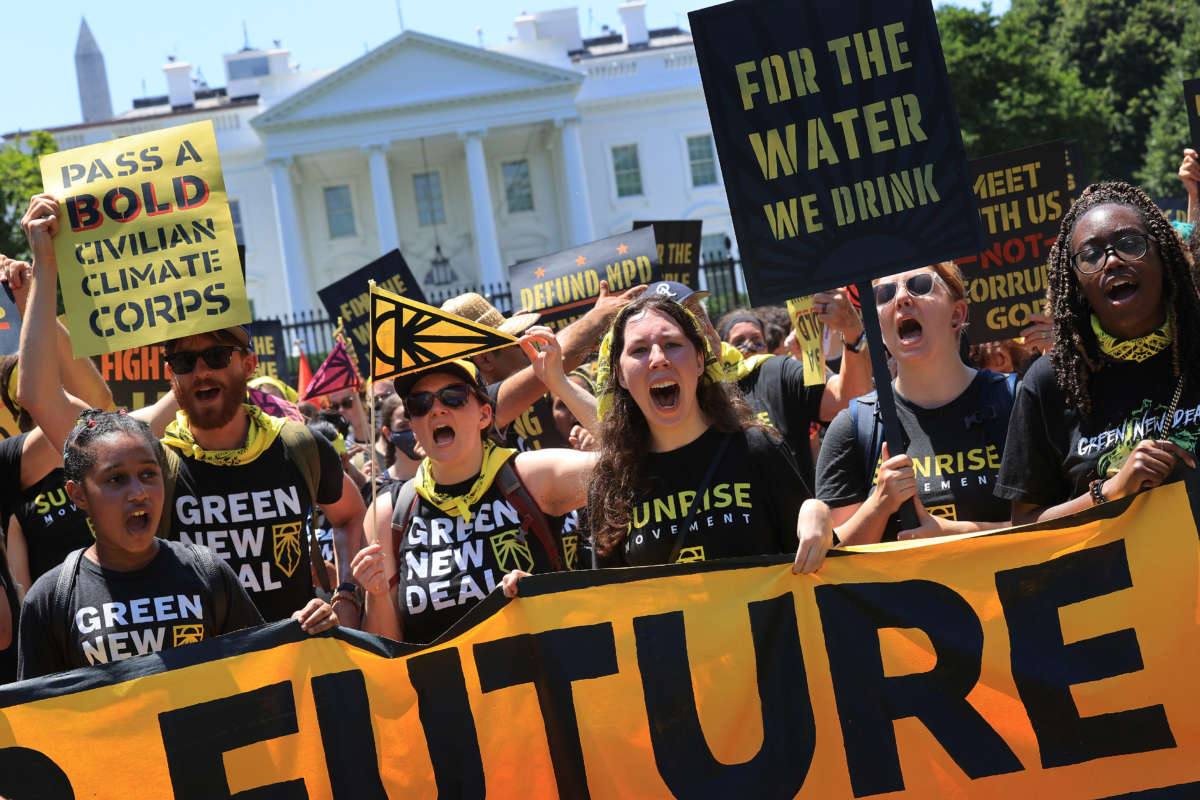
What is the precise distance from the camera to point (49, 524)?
4.82 metres

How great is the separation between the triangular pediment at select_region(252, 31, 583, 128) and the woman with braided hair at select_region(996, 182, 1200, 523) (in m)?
46.1

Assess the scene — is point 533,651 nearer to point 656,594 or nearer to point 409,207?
point 656,594

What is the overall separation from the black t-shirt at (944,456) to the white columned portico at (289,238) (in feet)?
148

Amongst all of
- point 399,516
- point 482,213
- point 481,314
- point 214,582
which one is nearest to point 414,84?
point 482,213

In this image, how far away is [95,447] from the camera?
12.2 feet

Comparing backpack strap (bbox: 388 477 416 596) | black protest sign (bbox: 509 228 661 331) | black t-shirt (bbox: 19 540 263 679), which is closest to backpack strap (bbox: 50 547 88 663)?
black t-shirt (bbox: 19 540 263 679)

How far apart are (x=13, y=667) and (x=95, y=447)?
0.80 metres

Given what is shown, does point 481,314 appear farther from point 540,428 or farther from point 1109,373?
point 1109,373

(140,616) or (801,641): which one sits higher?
(140,616)

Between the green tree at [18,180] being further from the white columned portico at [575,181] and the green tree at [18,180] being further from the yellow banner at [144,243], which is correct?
the yellow banner at [144,243]

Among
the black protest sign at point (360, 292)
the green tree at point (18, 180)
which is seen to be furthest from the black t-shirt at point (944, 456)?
the green tree at point (18, 180)

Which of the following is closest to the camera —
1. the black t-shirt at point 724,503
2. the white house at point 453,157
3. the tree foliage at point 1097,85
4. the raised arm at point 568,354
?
the black t-shirt at point 724,503

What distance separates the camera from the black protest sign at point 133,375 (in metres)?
6.71

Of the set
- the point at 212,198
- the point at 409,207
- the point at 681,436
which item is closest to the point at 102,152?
the point at 212,198
